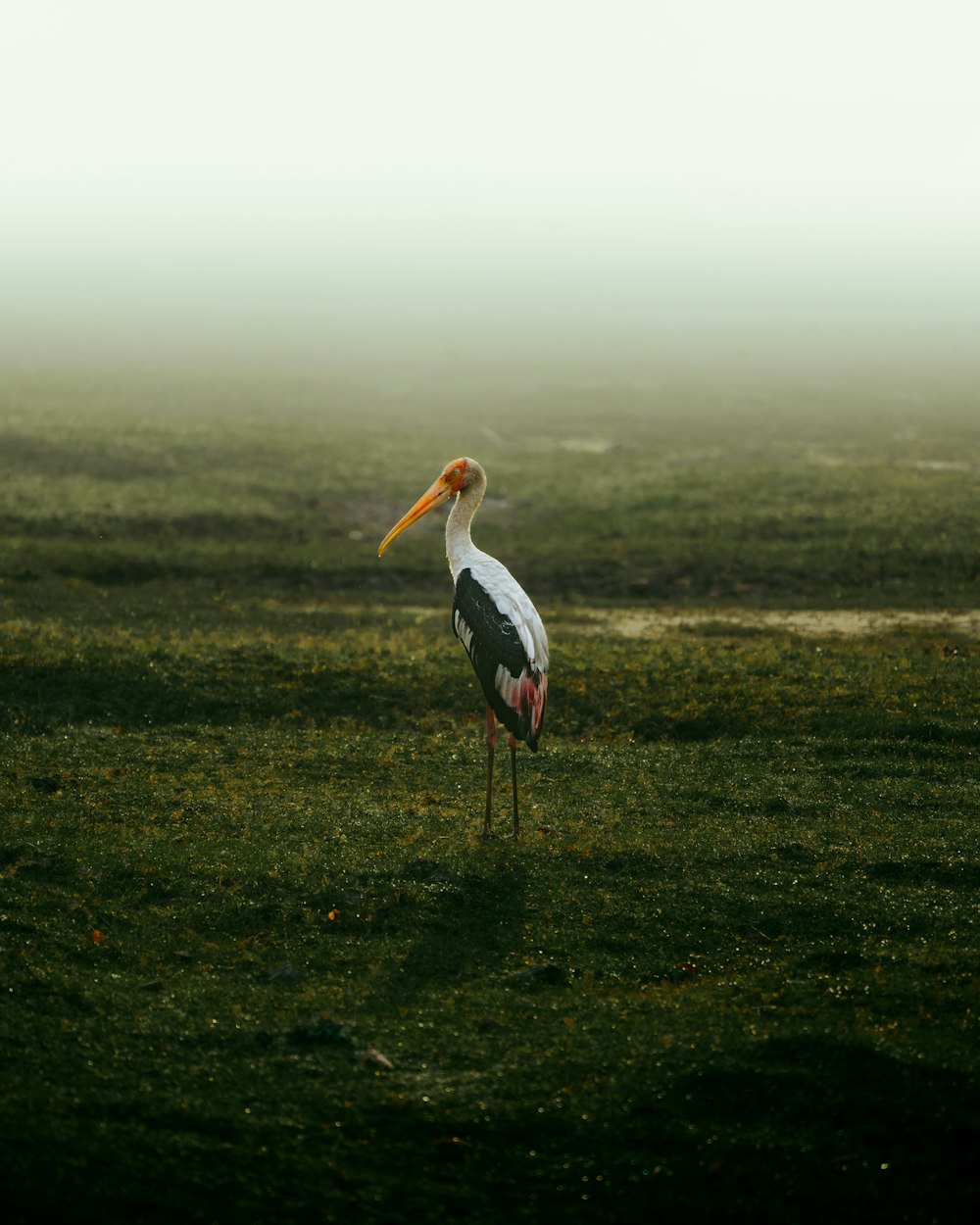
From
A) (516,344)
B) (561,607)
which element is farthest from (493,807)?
(516,344)

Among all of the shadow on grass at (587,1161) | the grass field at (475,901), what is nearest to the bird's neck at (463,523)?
the grass field at (475,901)

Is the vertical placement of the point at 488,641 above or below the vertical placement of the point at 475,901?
above

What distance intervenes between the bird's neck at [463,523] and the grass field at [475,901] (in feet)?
9.28

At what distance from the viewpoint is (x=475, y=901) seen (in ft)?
40.5

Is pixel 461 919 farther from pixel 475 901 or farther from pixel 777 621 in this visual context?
pixel 777 621

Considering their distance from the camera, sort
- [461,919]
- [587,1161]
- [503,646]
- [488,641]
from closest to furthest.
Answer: [587,1161]
[461,919]
[503,646]
[488,641]

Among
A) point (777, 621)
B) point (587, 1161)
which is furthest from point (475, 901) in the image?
point (777, 621)

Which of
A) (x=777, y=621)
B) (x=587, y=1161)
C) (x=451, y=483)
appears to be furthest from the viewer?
(x=777, y=621)

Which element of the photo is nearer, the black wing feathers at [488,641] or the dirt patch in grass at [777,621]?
the black wing feathers at [488,641]

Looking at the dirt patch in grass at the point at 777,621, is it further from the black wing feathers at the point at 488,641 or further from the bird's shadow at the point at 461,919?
the bird's shadow at the point at 461,919

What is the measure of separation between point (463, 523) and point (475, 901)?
5.00 metres

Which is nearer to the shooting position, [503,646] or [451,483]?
[503,646]

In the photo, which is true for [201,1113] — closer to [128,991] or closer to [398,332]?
[128,991]

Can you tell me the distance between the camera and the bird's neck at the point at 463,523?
1512 cm
